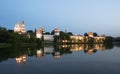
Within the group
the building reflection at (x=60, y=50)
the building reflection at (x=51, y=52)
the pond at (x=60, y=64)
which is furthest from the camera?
the building reflection at (x=60, y=50)

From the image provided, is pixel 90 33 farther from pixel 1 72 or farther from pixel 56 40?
pixel 1 72

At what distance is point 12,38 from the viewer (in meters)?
63.1

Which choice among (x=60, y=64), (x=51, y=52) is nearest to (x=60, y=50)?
(x=51, y=52)

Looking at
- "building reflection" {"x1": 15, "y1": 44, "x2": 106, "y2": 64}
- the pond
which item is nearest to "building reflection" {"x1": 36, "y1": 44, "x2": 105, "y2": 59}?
"building reflection" {"x1": 15, "y1": 44, "x2": 106, "y2": 64}

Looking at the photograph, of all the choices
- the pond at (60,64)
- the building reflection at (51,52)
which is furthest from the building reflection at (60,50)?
the pond at (60,64)

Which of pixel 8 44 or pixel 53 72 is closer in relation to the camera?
pixel 53 72

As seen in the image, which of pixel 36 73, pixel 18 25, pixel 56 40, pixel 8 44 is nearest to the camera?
pixel 36 73

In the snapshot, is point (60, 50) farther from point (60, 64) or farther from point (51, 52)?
point (60, 64)

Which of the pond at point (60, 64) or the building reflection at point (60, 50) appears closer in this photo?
the pond at point (60, 64)

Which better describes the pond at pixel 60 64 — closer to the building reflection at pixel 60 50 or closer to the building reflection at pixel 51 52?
the building reflection at pixel 51 52

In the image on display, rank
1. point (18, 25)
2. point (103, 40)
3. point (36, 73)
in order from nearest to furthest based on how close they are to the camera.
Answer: point (36, 73)
point (18, 25)
point (103, 40)

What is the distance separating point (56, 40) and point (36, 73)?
94.5 metres

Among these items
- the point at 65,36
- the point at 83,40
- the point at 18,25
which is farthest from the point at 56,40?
the point at 83,40

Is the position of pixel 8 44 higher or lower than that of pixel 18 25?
lower
